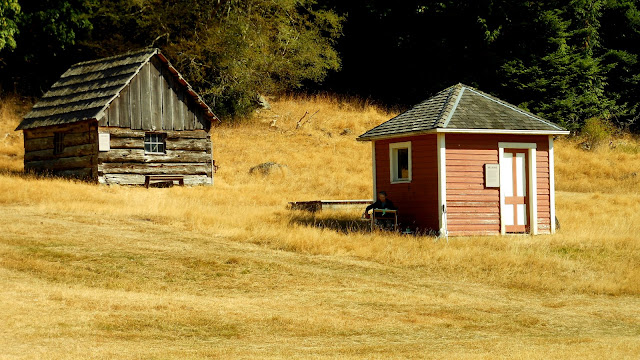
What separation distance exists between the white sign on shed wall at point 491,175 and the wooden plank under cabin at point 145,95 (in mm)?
14898

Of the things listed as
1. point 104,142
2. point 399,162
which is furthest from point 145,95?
point 399,162

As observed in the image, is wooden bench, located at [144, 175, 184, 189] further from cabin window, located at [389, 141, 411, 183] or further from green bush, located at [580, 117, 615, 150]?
green bush, located at [580, 117, 615, 150]

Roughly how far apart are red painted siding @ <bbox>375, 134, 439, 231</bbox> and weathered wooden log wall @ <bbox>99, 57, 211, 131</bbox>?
11414mm

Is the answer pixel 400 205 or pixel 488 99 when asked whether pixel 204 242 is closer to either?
pixel 400 205

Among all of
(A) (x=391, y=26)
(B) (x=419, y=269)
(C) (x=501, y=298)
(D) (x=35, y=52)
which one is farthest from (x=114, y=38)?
(C) (x=501, y=298)

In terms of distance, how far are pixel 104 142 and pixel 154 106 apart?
2786mm

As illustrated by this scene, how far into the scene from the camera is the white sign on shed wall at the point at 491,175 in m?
23.0

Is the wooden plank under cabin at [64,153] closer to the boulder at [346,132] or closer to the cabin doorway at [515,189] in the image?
the cabin doorway at [515,189]

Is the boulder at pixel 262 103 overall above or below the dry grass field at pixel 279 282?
above

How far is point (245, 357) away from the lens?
34.3 feet

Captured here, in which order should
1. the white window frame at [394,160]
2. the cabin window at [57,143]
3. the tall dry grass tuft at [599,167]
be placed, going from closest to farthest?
the white window frame at [394,160] < the cabin window at [57,143] < the tall dry grass tuft at [599,167]

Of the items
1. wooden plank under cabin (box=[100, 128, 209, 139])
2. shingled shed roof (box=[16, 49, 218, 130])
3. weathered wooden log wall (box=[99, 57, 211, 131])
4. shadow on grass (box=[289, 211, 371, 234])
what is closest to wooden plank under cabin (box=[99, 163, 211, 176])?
wooden plank under cabin (box=[100, 128, 209, 139])

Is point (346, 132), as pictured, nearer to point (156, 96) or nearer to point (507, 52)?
point (507, 52)

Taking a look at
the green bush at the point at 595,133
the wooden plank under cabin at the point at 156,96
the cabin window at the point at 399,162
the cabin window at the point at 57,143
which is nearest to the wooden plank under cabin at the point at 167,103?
the wooden plank under cabin at the point at 156,96
